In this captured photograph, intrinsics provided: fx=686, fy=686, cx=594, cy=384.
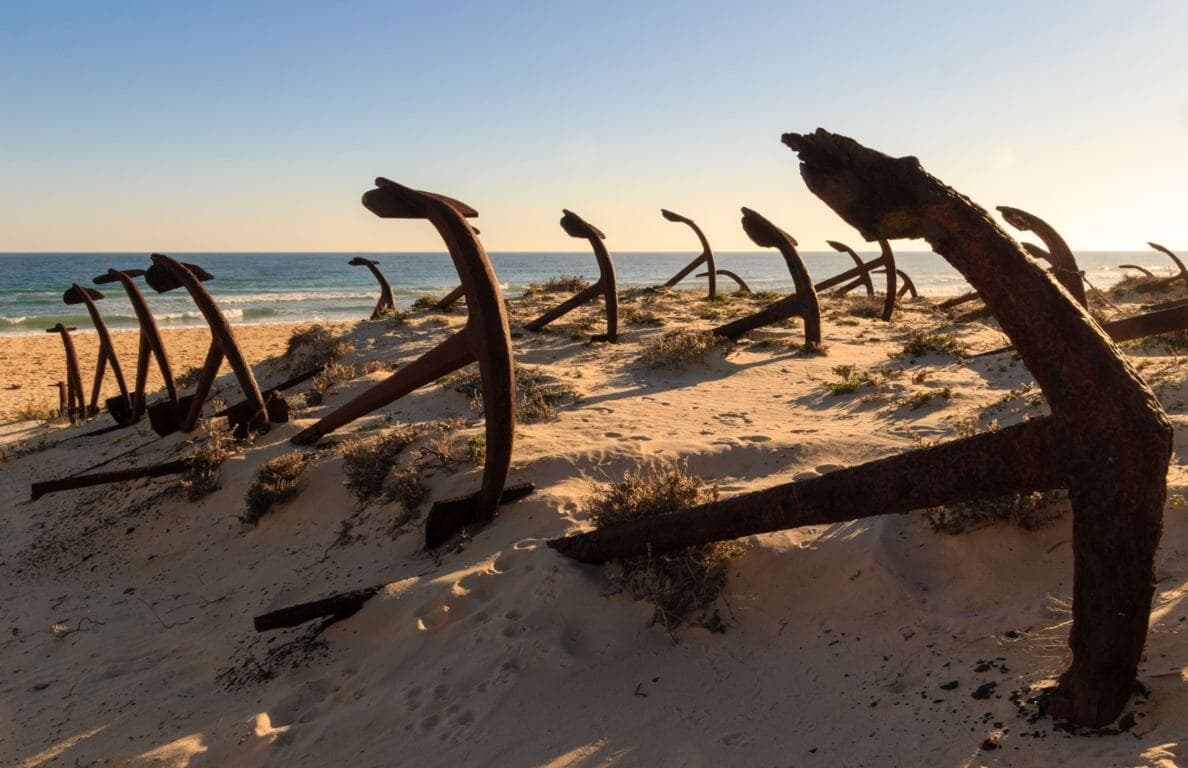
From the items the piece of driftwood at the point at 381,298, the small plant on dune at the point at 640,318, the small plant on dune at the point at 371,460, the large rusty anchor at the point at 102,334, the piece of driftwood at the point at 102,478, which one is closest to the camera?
the small plant on dune at the point at 371,460

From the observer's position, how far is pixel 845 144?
200 centimetres

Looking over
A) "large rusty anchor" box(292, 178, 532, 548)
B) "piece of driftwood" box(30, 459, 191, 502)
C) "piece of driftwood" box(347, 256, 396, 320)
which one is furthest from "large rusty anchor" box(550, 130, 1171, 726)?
"piece of driftwood" box(347, 256, 396, 320)

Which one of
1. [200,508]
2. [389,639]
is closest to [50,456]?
[200,508]

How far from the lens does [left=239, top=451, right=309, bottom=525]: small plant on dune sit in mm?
5277

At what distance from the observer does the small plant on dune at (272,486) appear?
5277 mm

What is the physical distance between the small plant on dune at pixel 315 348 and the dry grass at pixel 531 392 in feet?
11.2

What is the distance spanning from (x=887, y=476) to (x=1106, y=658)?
28.5 inches

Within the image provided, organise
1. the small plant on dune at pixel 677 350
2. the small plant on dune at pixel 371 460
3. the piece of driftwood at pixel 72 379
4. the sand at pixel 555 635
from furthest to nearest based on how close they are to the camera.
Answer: the piece of driftwood at pixel 72 379 < the small plant on dune at pixel 677 350 < the small plant on dune at pixel 371 460 < the sand at pixel 555 635

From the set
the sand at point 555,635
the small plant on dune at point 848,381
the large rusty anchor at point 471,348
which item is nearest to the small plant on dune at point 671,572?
the sand at point 555,635

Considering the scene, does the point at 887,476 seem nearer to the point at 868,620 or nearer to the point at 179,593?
the point at 868,620

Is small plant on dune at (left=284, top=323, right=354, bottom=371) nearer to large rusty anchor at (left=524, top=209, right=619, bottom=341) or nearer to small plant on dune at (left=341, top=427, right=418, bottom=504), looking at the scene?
large rusty anchor at (left=524, top=209, right=619, bottom=341)

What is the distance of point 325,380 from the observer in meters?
8.45

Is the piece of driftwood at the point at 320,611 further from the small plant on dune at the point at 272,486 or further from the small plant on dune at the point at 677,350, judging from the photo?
the small plant on dune at the point at 677,350

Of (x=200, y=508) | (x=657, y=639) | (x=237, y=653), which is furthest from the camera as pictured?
(x=200, y=508)
